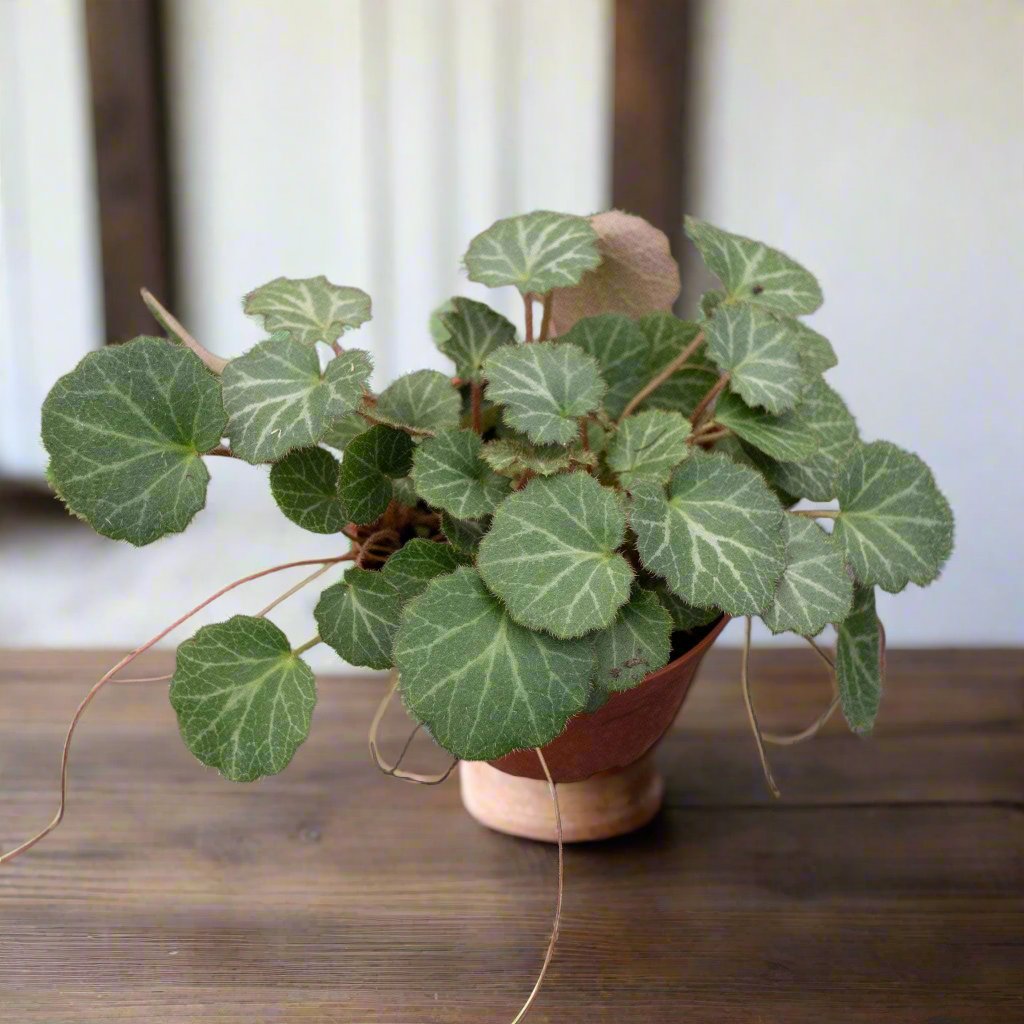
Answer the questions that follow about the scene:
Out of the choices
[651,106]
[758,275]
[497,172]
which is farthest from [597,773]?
[497,172]

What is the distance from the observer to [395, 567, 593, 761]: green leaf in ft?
1.80

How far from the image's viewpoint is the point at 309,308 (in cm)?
71

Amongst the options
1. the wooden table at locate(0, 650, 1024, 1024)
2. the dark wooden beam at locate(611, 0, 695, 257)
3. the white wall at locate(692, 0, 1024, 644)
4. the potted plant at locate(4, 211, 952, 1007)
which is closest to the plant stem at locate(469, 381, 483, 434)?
the potted plant at locate(4, 211, 952, 1007)

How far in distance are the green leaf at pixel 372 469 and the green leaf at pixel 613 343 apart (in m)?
0.15

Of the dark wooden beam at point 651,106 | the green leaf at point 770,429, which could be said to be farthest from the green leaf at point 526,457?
the dark wooden beam at point 651,106

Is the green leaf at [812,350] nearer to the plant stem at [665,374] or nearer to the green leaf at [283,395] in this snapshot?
the plant stem at [665,374]

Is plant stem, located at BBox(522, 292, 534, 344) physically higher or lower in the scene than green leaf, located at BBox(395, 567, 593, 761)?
higher

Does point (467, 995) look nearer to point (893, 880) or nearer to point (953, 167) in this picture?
point (893, 880)

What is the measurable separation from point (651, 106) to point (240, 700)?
1266 mm

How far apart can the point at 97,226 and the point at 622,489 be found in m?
1.51

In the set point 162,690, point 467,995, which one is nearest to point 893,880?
point 467,995

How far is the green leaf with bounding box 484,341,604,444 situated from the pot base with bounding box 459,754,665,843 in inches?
11.2

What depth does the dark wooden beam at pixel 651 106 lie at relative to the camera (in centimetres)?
156

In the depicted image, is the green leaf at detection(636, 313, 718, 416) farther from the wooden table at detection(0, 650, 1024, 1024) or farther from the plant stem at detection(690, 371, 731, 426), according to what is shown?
the wooden table at detection(0, 650, 1024, 1024)
